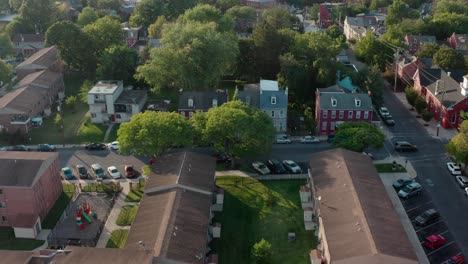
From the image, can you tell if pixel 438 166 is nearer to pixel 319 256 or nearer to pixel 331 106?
pixel 331 106

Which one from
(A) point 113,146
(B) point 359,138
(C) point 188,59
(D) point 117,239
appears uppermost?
(C) point 188,59

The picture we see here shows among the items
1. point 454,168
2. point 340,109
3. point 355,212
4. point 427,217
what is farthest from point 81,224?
point 454,168

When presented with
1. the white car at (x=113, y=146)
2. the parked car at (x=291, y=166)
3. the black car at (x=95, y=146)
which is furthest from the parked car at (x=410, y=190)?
the black car at (x=95, y=146)

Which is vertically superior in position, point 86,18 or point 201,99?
point 86,18

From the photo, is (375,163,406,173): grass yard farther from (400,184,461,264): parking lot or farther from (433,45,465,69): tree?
(433,45,465,69): tree

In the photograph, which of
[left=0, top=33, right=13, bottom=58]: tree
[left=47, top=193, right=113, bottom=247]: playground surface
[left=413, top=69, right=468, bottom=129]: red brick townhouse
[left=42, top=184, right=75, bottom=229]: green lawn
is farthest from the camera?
[left=0, top=33, right=13, bottom=58]: tree

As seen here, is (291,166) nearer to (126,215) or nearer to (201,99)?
(201,99)

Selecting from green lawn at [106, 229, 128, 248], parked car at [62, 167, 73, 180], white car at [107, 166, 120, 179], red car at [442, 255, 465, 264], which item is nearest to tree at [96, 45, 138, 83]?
parked car at [62, 167, 73, 180]
